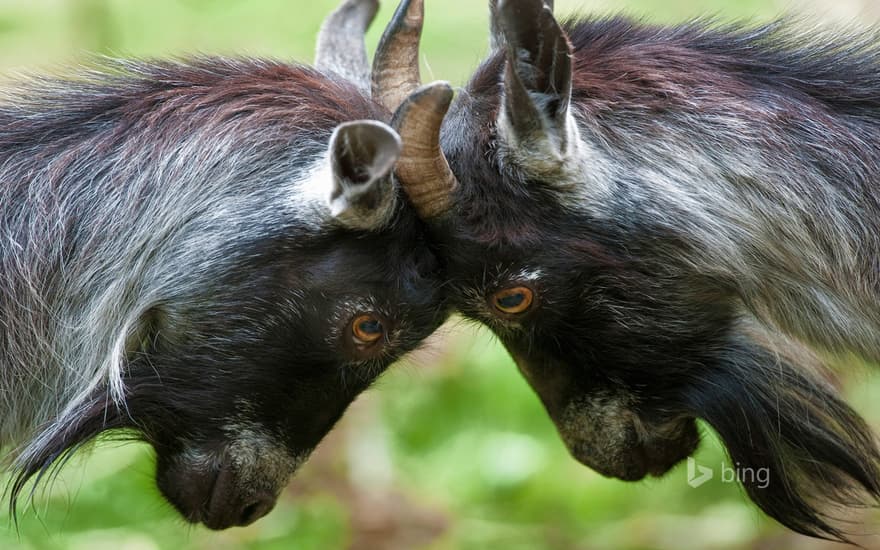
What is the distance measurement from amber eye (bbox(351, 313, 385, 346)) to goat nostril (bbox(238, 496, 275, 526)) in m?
0.66

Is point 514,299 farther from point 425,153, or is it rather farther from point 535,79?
point 535,79

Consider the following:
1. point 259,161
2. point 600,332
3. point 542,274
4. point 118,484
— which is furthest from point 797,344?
point 118,484

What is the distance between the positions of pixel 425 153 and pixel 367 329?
559mm

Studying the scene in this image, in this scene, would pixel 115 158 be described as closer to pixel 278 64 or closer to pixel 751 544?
pixel 278 64

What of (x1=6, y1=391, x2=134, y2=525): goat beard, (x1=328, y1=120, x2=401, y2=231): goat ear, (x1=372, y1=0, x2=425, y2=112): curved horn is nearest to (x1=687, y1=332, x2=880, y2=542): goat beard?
(x1=328, y1=120, x2=401, y2=231): goat ear

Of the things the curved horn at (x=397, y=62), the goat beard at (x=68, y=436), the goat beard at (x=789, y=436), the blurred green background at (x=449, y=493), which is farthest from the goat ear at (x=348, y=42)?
the goat beard at (x=789, y=436)

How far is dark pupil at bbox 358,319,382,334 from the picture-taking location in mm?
3600

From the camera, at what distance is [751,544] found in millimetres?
5781

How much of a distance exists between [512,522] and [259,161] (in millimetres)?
2996

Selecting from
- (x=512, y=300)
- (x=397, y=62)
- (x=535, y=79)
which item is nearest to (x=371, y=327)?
(x=512, y=300)

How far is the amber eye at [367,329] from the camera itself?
11.8 feet

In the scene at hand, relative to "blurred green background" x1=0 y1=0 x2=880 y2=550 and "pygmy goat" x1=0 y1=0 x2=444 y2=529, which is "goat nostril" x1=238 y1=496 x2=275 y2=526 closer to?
"pygmy goat" x1=0 y1=0 x2=444 y2=529

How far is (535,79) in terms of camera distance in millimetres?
3375

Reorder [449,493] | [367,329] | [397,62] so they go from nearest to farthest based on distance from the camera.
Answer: [367,329]
[397,62]
[449,493]
